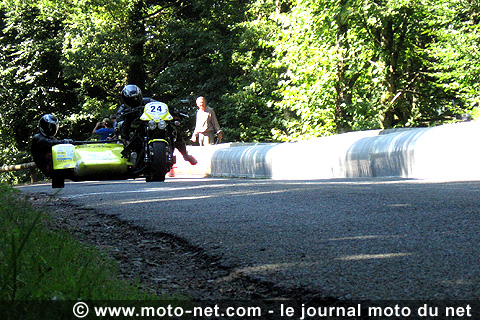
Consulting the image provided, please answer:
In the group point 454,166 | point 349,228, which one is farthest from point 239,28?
point 349,228

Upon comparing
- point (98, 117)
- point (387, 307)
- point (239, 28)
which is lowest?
point (387, 307)

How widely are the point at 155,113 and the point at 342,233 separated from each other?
266 inches

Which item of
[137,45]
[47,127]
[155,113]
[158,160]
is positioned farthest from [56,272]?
[137,45]

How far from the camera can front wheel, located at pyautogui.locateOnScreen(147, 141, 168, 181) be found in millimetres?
11242

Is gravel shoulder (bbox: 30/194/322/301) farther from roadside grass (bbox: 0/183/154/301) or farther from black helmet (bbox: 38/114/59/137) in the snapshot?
black helmet (bbox: 38/114/59/137)

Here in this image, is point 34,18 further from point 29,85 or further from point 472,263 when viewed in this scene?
point 472,263

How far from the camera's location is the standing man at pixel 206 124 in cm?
2022

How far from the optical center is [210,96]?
3441 cm

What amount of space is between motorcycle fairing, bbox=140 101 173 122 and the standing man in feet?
27.2

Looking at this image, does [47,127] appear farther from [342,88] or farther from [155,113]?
[342,88]

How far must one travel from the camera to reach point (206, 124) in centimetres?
2077

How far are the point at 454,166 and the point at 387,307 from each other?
30.3 ft

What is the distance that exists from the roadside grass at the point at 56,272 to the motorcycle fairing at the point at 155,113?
5.86 meters

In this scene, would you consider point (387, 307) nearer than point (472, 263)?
Yes
